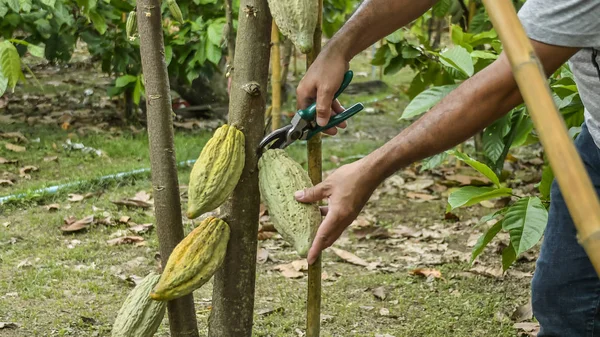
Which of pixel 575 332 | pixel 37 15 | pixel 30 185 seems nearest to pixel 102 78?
pixel 37 15

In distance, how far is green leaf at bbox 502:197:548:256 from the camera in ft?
7.10

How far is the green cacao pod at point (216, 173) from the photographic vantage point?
4.95ft

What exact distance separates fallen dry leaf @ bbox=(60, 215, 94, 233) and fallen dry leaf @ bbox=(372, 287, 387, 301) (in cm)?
142

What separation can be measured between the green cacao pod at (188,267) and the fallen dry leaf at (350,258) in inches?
68.3

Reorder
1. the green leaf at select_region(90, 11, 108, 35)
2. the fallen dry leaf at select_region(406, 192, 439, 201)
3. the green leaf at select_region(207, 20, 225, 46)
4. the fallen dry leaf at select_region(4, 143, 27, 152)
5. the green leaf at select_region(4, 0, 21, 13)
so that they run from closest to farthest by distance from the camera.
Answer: the green leaf at select_region(4, 0, 21, 13) → the fallen dry leaf at select_region(406, 192, 439, 201) → the green leaf at select_region(90, 11, 108, 35) → the green leaf at select_region(207, 20, 225, 46) → the fallen dry leaf at select_region(4, 143, 27, 152)

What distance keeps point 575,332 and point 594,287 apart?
0.46ft

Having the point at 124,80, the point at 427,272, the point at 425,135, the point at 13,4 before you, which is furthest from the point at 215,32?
the point at 425,135

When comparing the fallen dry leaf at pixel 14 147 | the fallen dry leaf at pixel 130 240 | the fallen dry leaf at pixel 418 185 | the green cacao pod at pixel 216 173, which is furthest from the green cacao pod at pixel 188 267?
the fallen dry leaf at pixel 14 147

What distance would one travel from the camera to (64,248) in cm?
328

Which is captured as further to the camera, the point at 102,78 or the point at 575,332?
the point at 102,78

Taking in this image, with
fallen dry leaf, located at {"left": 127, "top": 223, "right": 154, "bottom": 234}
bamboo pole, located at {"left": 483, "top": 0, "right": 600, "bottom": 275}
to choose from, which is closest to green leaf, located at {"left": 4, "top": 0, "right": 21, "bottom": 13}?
fallen dry leaf, located at {"left": 127, "top": 223, "right": 154, "bottom": 234}

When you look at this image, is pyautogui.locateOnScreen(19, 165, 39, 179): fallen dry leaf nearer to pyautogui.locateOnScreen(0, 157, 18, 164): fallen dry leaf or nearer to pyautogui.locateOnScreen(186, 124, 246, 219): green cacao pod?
pyautogui.locateOnScreen(0, 157, 18, 164): fallen dry leaf

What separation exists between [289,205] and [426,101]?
3.82 ft

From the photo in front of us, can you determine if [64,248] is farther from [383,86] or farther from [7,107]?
[383,86]
